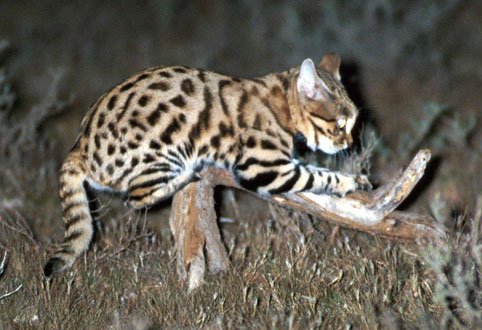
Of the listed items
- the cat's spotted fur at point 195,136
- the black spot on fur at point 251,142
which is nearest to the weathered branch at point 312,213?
the cat's spotted fur at point 195,136

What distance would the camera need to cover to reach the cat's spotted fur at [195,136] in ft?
17.1

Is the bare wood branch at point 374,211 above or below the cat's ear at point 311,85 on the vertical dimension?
below

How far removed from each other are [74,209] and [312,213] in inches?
57.5

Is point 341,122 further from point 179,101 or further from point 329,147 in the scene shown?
point 179,101

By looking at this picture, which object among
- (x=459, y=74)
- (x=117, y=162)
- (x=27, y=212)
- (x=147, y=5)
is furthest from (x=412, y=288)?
(x=147, y=5)

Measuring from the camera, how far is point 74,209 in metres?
5.46

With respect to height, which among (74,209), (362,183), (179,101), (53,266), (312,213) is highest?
(179,101)

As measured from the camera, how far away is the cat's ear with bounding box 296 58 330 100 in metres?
5.30

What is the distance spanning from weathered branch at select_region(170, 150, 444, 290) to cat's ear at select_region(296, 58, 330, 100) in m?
0.62

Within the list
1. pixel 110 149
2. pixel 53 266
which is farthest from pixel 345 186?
pixel 53 266

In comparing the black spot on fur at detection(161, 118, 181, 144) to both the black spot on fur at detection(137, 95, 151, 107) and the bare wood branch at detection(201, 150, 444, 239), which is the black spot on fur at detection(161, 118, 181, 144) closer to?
the black spot on fur at detection(137, 95, 151, 107)

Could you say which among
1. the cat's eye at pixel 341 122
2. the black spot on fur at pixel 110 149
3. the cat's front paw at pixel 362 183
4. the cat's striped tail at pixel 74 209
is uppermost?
the cat's eye at pixel 341 122

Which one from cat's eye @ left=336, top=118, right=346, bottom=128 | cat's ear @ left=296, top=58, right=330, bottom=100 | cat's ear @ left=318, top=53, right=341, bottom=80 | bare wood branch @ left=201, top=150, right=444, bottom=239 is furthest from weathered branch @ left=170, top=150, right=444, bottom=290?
cat's ear @ left=318, top=53, right=341, bottom=80

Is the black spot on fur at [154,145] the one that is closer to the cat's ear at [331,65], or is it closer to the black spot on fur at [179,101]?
the black spot on fur at [179,101]
